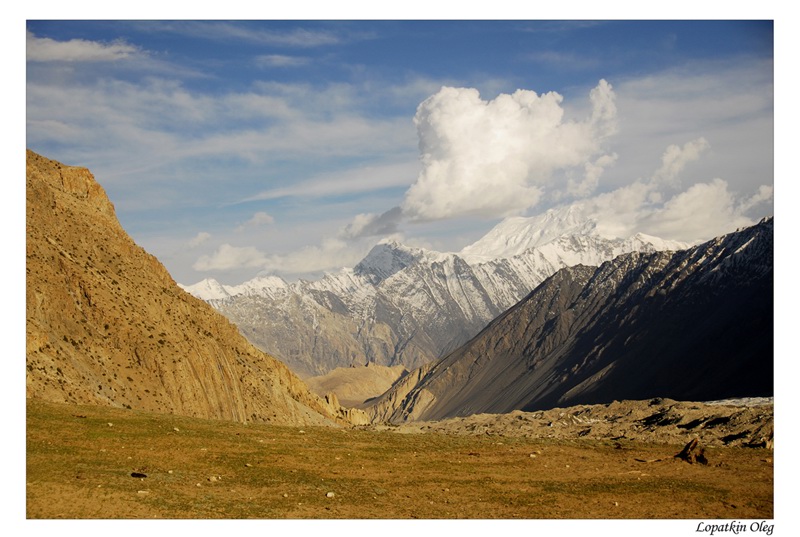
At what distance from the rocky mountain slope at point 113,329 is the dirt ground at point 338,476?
30.5 feet

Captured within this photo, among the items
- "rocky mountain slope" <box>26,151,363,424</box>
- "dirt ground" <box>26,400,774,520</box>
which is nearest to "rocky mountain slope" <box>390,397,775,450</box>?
"dirt ground" <box>26,400,774,520</box>

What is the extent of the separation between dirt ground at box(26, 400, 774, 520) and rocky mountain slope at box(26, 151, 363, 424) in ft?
30.5

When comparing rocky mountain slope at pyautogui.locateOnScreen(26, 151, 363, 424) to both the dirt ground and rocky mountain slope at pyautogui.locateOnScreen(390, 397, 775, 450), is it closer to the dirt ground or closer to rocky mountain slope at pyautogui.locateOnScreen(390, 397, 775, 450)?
the dirt ground

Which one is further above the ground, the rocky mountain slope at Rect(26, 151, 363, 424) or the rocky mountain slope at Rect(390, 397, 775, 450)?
the rocky mountain slope at Rect(26, 151, 363, 424)

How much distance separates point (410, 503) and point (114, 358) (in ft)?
120

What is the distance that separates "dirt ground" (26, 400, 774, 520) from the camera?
2681 centimetres

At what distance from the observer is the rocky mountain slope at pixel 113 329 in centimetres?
5188

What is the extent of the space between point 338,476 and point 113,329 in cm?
3432

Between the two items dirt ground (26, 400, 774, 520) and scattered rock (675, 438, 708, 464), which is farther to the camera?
scattered rock (675, 438, 708, 464)

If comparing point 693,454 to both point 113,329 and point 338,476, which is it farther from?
point 113,329

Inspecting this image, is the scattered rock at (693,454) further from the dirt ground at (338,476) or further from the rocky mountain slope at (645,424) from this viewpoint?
the rocky mountain slope at (645,424)

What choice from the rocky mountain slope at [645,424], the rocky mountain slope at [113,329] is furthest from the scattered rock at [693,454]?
the rocky mountain slope at [113,329]

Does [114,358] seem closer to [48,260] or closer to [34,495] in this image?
[48,260]

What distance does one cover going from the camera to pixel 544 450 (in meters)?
41.4
